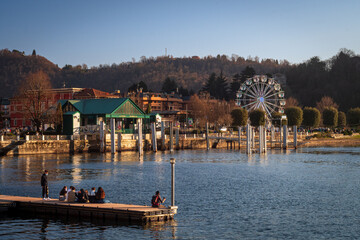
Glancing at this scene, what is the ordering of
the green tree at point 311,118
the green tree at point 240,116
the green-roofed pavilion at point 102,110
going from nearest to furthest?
1. the green-roofed pavilion at point 102,110
2. the green tree at point 240,116
3. the green tree at point 311,118

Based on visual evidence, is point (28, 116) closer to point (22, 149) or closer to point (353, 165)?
point (22, 149)

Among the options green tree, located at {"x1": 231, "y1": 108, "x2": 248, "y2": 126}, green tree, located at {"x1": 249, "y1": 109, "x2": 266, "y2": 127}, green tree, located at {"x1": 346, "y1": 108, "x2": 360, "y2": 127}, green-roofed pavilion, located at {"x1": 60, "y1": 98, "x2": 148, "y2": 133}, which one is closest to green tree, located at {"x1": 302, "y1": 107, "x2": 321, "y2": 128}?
green tree, located at {"x1": 346, "y1": 108, "x2": 360, "y2": 127}

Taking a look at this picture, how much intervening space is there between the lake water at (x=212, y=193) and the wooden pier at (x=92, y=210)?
2.07 ft

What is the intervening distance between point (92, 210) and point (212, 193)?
14682 mm

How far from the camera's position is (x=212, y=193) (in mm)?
42938

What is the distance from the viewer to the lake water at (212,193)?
2883 cm

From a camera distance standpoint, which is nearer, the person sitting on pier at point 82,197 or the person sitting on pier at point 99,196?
the person sitting on pier at point 99,196

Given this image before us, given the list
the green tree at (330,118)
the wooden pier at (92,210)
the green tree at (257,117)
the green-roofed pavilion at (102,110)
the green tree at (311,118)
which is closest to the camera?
the wooden pier at (92,210)

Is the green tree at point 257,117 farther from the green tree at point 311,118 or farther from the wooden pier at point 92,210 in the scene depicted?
the wooden pier at point 92,210

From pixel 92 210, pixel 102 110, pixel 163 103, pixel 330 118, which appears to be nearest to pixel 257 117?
pixel 330 118

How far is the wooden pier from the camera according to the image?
29.5 meters

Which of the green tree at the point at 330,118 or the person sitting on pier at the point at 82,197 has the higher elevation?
the green tree at the point at 330,118

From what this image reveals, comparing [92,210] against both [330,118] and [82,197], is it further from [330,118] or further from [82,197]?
[330,118]

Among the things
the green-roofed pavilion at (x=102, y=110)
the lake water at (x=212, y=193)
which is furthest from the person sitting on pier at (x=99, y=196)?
the green-roofed pavilion at (x=102, y=110)
